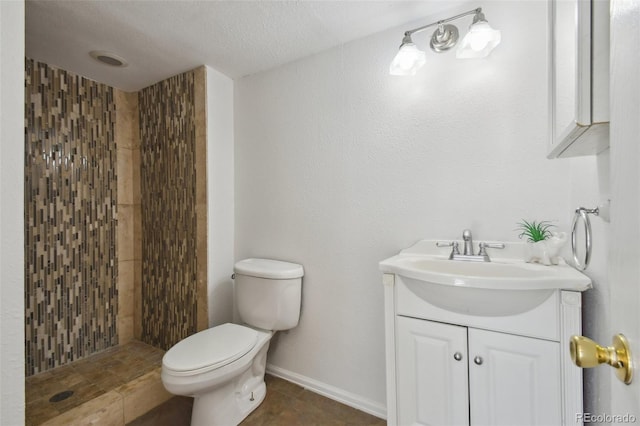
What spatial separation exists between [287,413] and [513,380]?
3.76ft

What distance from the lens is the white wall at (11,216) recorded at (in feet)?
3.36

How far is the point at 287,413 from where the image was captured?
1.55m

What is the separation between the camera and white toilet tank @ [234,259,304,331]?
5.47ft

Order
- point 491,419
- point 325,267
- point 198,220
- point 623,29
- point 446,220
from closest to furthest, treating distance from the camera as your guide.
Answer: point 623,29 → point 491,419 → point 446,220 → point 325,267 → point 198,220

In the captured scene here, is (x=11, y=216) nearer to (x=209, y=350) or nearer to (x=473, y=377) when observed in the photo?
(x=209, y=350)

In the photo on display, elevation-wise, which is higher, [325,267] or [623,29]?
[623,29]

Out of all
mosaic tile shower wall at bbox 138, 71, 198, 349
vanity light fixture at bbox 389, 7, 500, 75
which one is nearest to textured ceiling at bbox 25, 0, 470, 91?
vanity light fixture at bbox 389, 7, 500, 75

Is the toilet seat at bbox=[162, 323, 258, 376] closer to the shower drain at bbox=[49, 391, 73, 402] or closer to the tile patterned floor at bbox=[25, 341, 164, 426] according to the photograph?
the tile patterned floor at bbox=[25, 341, 164, 426]

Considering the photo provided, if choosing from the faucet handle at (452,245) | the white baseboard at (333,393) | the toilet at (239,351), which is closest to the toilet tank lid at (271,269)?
the toilet at (239,351)

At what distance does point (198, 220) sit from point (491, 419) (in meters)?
1.82

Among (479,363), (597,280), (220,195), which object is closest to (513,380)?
(479,363)

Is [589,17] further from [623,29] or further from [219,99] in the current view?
[219,99]

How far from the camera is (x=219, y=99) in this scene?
200cm

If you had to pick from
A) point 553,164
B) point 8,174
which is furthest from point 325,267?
point 8,174
